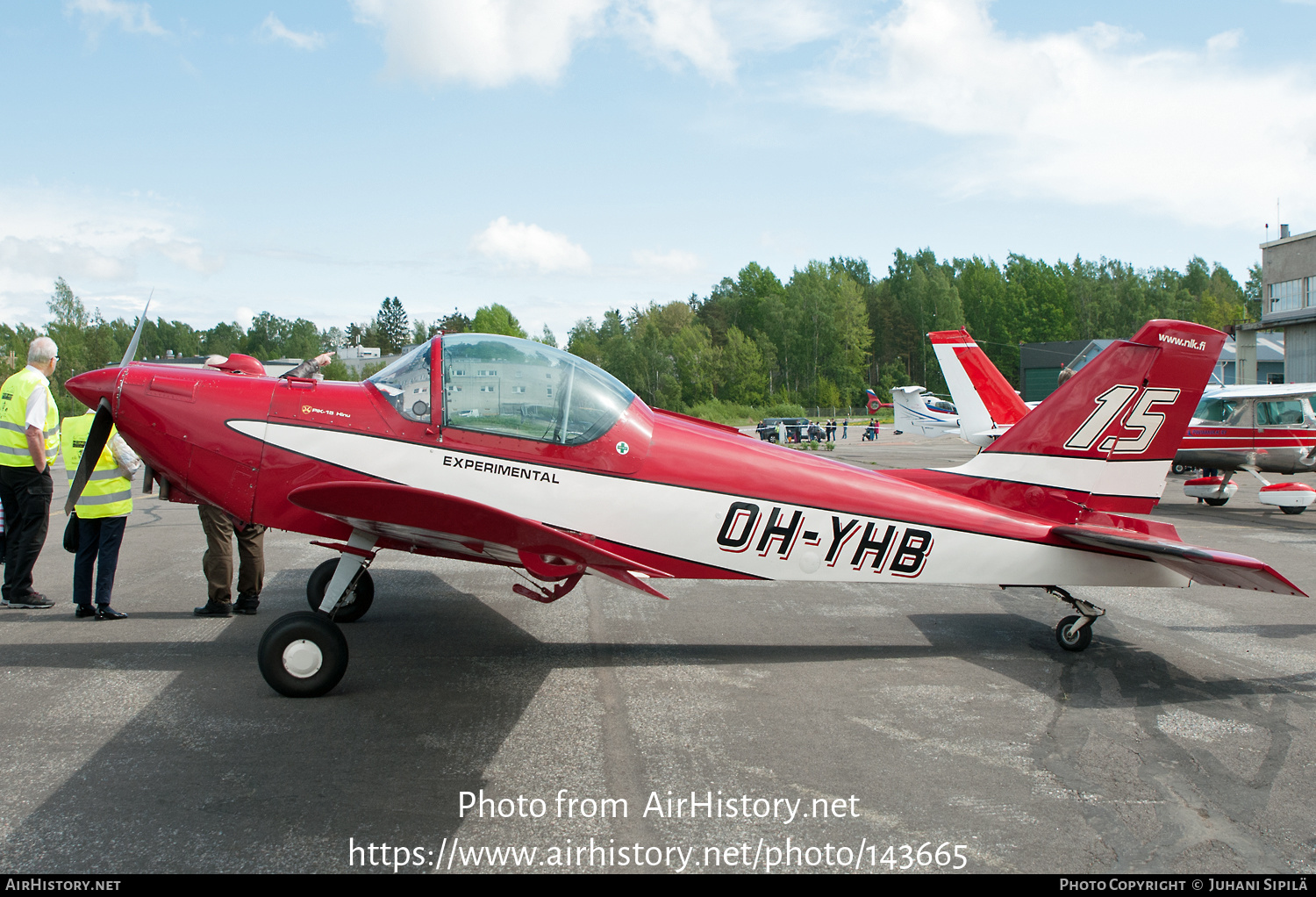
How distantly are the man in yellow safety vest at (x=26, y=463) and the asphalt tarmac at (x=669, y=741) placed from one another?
1.53 feet

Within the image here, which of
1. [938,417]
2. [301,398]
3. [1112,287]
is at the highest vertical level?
[1112,287]

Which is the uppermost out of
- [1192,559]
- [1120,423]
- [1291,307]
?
[1291,307]

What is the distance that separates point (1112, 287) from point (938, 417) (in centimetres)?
7852

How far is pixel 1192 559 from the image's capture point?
4.98 meters

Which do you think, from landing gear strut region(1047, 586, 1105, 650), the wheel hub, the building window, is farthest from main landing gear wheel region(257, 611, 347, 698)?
the building window

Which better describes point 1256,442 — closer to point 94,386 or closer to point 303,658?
point 303,658

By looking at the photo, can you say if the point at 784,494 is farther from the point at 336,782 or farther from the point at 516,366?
the point at 336,782

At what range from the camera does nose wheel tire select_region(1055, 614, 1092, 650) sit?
5777 millimetres

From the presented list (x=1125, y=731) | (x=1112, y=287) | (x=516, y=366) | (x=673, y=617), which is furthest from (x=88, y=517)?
(x=1112, y=287)

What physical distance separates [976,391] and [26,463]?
51.6 ft

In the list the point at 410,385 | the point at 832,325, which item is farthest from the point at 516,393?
the point at 832,325

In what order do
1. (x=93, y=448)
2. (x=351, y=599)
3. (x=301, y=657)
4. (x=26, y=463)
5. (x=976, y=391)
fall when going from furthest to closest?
(x=976, y=391) → (x=26, y=463) → (x=351, y=599) → (x=93, y=448) → (x=301, y=657)

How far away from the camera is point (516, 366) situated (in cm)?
514

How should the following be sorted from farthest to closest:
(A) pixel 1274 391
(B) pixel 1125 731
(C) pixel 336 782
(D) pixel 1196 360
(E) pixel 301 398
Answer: (A) pixel 1274 391 < (D) pixel 1196 360 < (E) pixel 301 398 < (B) pixel 1125 731 < (C) pixel 336 782
